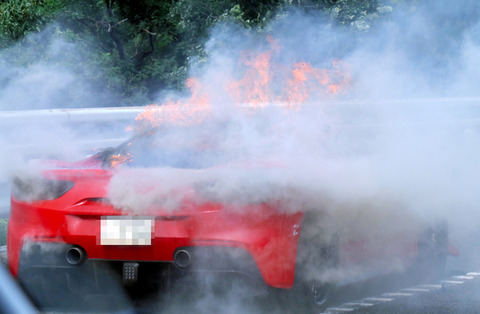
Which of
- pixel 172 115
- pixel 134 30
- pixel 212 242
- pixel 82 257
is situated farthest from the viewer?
pixel 134 30

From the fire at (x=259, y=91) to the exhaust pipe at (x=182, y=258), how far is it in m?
1.04

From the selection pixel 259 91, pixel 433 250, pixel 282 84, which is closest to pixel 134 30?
pixel 282 84

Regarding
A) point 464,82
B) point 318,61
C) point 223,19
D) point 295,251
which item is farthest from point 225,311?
point 223,19

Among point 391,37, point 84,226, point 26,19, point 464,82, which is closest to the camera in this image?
point 84,226

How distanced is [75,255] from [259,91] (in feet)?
6.23

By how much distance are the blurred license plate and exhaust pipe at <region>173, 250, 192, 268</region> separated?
0.15m

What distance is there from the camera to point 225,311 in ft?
13.1

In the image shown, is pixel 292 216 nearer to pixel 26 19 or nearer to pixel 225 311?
pixel 225 311

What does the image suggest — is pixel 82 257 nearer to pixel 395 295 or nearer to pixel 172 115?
pixel 172 115

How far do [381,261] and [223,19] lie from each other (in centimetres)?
853

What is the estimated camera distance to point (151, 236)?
3.76m

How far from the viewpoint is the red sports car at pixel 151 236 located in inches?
148

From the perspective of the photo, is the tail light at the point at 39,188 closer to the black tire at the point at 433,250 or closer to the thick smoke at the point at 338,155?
the thick smoke at the point at 338,155

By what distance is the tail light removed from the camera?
3.97 m
